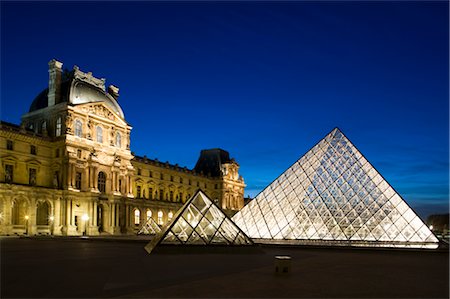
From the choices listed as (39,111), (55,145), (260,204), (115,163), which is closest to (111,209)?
(115,163)

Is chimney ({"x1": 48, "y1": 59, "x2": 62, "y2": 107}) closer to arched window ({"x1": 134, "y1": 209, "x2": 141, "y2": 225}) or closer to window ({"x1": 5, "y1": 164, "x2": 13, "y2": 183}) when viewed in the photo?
window ({"x1": 5, "y1": 164, "x2": 13, "y2": 183})

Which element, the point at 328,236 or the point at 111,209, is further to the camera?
the point at 111,209

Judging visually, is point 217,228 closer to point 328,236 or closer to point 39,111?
point 328,236

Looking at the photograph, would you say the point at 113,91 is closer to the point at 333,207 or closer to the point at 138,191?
the point at 138,191

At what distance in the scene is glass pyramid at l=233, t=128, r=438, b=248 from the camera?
1057 inches

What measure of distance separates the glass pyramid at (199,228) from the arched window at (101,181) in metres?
34.9

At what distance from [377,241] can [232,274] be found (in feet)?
62.4

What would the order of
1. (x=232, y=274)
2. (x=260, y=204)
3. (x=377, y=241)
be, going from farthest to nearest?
(x=260, y=204)
(x=377, y=241)
(x=232, y=274)

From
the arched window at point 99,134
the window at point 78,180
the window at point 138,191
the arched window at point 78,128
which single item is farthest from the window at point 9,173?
the window at point 138,191

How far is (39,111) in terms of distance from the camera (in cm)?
5038

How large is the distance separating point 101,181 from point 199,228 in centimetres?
3623

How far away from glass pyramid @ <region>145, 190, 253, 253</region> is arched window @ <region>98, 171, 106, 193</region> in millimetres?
34919

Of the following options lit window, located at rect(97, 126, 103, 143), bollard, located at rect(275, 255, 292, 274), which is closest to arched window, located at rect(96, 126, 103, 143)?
lit window, located at rect(97, 126, 103, 143)

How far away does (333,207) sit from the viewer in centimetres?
2802
